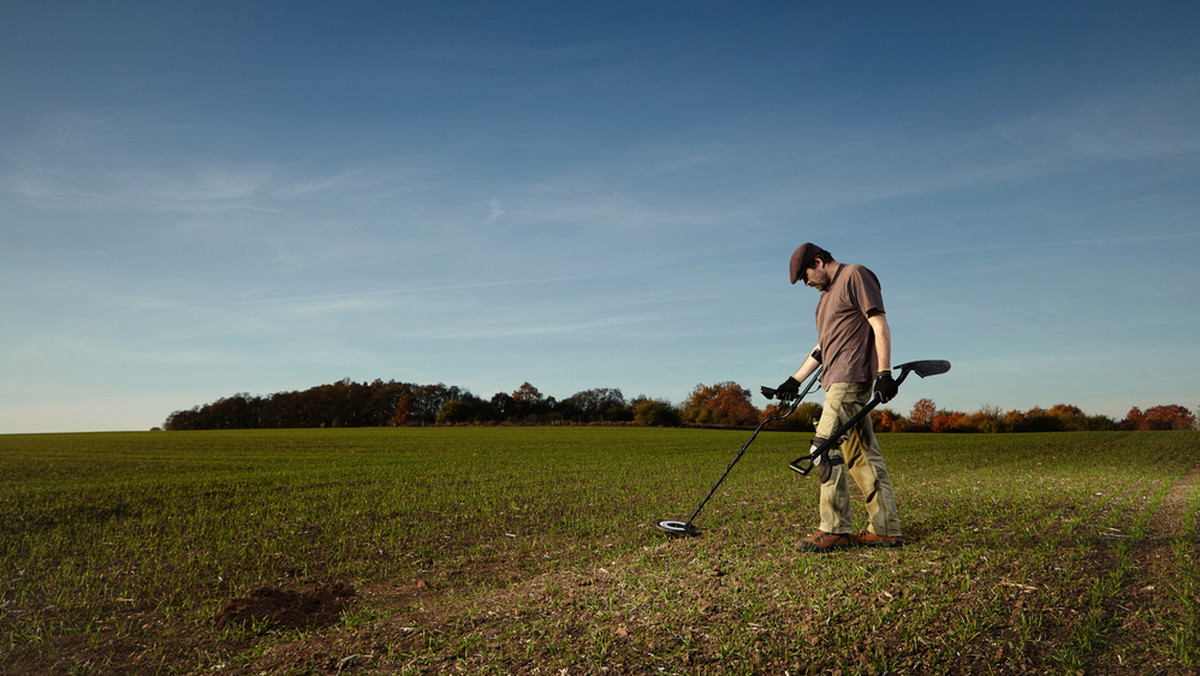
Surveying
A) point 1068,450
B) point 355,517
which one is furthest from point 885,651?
point 1068,450

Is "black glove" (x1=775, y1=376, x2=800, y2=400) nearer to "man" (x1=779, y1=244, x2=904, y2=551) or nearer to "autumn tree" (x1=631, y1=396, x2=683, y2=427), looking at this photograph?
"man" (x1=779, y1=244, x2=904, y2=551)

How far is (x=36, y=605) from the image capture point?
596 centimetres

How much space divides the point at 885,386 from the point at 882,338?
442 mm

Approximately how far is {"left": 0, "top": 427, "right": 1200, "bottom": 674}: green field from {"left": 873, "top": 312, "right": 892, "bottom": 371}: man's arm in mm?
1666

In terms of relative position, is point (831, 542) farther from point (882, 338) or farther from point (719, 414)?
point (719, 414)

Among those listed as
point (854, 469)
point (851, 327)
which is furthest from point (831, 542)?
point (851, 327)

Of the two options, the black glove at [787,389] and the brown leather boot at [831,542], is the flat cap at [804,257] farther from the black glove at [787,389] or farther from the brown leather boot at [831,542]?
the brown leather boot at [831,542]

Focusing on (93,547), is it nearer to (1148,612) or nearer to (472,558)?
(472,558)

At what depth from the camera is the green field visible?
4125 millimetres

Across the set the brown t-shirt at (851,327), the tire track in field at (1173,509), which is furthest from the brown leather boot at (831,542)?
the tire track in field at (1173,509)

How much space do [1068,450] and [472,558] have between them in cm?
2431

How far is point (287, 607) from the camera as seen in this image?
5.60m

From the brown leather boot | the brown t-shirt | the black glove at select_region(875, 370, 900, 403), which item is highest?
the brown t-shirt

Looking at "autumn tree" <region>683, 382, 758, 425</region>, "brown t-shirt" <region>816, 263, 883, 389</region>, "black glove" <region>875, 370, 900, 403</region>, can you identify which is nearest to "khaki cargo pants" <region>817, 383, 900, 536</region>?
"brown t-shirt" <region>816, 263, 883, 389</region>
